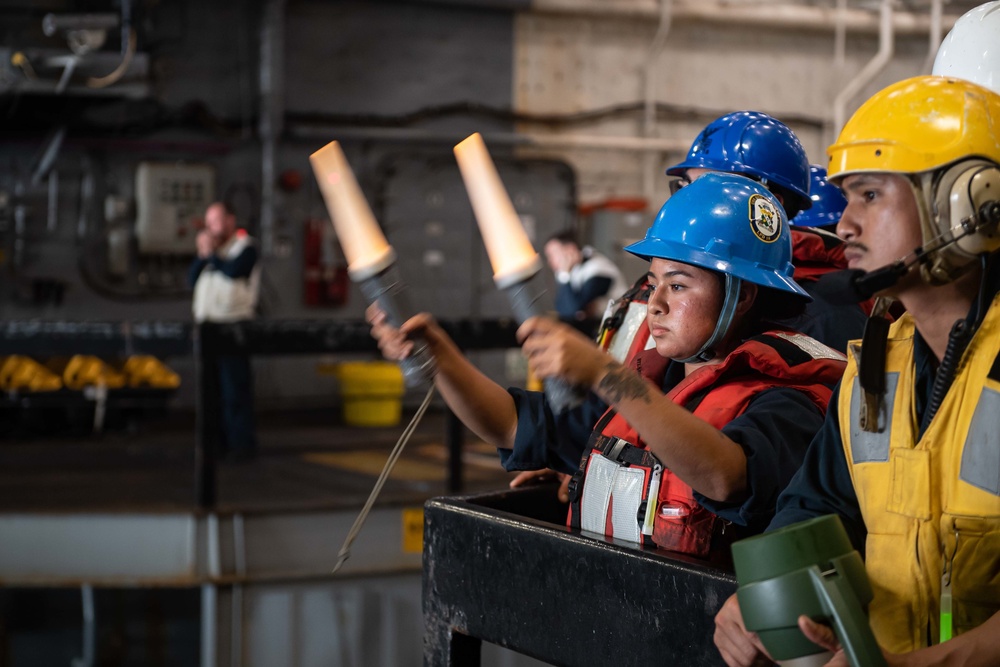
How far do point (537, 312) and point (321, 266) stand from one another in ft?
27.7

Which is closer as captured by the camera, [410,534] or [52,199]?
[410,534]

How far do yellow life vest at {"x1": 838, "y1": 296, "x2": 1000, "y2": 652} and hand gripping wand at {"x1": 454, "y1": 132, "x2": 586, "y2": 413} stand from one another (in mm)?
478

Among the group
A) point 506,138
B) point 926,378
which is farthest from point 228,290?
point 926,378

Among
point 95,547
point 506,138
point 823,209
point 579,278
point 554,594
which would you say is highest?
point 506,138

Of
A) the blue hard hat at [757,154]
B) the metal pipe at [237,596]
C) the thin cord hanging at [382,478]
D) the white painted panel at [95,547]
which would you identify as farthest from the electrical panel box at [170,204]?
the thin cord hanging at [382,478]

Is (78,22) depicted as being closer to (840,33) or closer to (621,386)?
(840,33)

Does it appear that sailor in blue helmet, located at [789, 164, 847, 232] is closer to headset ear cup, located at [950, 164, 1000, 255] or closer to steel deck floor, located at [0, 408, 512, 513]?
headset ear cup, located at [950, 164, 1000, 255]

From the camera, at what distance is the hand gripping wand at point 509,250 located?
175 cm

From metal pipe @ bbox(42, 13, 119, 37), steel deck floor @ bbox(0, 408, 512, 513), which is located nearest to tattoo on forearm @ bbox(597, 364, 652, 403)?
steel deck floor @ bbox(0, 408, 512, 513)

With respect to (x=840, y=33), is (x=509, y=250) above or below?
below

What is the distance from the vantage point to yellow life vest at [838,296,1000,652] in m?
1.50

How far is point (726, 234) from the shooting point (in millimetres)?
2102

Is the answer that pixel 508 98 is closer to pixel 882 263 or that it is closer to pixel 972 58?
pixel 972 58

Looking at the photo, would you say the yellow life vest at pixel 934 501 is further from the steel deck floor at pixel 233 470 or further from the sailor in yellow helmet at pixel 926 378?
the steel deck floor at pixel 233 470
